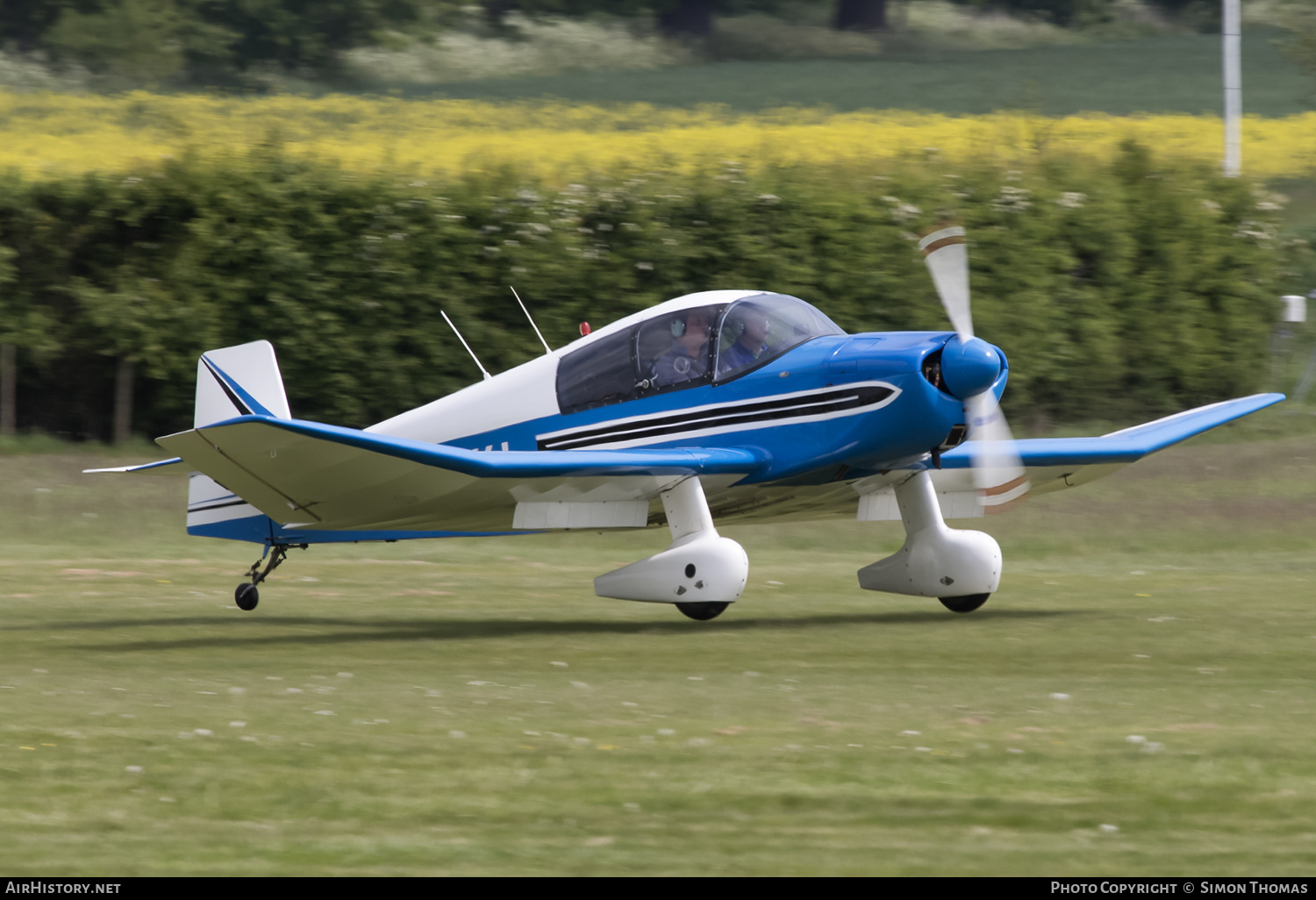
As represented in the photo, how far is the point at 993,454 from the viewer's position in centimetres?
1241

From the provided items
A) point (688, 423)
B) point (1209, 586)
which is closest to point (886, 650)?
point (688, 423)

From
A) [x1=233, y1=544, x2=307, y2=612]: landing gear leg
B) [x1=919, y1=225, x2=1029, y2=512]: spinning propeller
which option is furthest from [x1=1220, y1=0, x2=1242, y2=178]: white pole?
[x1=233, y1=544, x2=307, y2=612]: landing gear leg

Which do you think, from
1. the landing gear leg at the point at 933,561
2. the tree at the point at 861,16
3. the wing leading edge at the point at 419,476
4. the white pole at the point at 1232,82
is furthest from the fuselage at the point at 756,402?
the tree at the point at 861,16

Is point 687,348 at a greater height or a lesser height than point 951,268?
lesser

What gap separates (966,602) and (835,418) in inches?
86.3

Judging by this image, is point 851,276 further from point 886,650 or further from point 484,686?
point 484,686

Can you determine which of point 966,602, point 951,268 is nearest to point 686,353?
point 951,268

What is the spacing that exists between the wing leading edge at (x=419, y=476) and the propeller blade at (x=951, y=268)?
71.9 inches

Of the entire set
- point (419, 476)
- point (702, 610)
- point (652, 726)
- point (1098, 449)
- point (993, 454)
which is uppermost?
point (419, 476)

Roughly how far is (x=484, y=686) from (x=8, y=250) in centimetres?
1547

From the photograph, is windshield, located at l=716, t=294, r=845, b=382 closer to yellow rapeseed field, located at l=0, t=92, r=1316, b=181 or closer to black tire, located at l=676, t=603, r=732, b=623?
black tire, located at l=676, t=603, r=732, b=623

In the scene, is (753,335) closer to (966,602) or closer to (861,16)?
(966,602)

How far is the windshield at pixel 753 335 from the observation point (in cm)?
1238

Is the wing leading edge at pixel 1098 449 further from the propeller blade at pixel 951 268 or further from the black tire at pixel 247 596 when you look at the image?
the black tire at pixel 247 596
